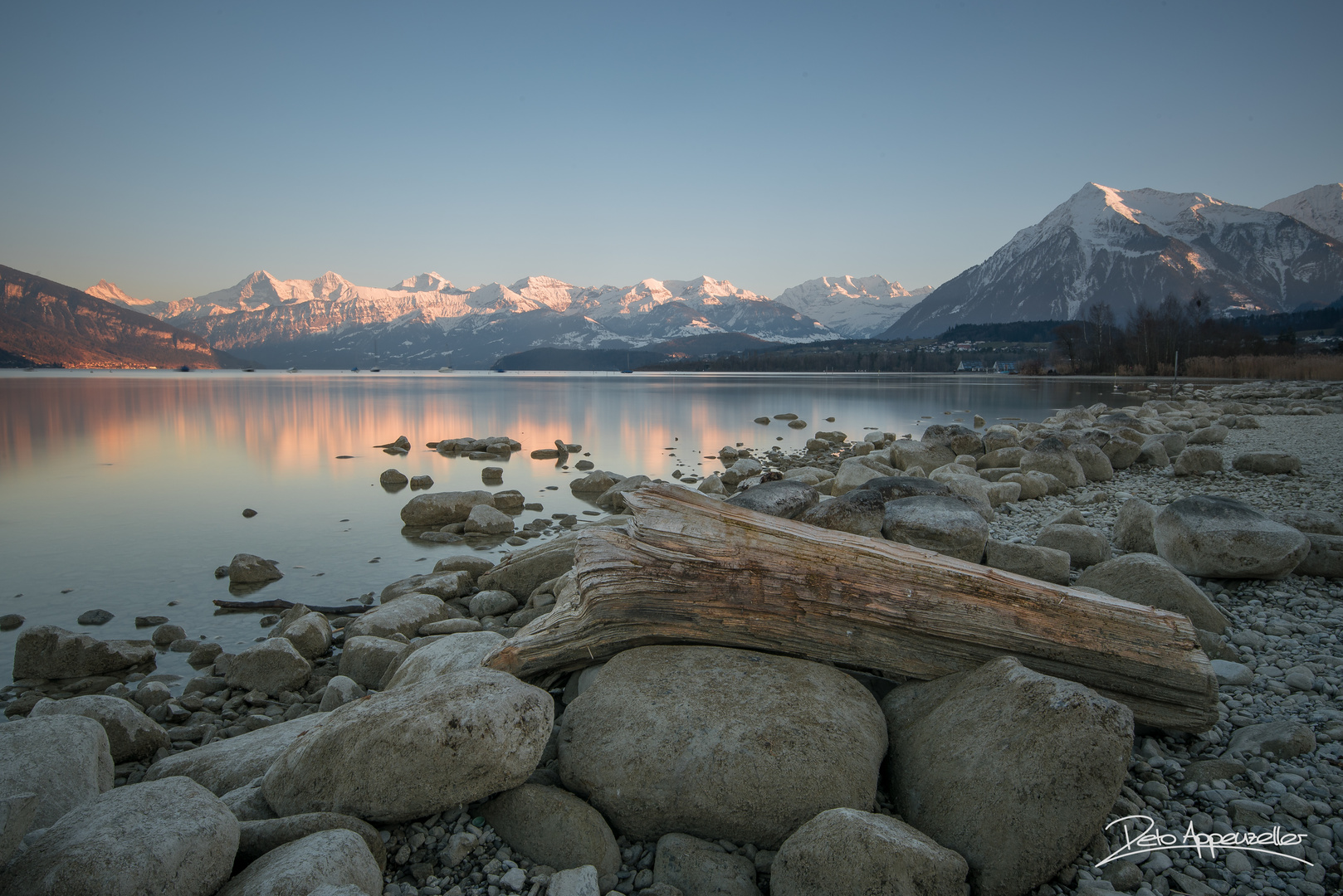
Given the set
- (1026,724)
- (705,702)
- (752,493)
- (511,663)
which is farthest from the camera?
(752,493)

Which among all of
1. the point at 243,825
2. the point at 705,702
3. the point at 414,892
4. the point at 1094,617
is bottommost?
the point at 414,892

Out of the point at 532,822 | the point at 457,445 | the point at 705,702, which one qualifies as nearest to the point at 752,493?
the point at 705,702

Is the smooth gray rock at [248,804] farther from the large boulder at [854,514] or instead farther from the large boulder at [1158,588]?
the large boulder at [1158,588]

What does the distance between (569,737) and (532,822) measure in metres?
0.53

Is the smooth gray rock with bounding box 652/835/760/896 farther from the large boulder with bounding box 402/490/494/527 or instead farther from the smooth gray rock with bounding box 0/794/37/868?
the large boulder with bounding box 402/490/494/527

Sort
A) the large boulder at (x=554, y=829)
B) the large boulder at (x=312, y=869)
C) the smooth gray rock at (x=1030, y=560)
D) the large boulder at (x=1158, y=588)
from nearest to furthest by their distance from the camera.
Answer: the large boulder at (x=312, y=869)
the large boulder at (x=554, y=829)
the large boulder at (x=1158, y=588)
the smooth gray rock at (x=1030, y=560)

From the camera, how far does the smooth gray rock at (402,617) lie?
24.0 feet

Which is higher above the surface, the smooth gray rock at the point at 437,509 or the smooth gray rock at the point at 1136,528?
the smooth gray rock at the point at 1136,528

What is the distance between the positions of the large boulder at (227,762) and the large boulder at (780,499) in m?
5.01

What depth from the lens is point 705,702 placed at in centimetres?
402

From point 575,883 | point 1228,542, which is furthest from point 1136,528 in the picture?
point 575,883

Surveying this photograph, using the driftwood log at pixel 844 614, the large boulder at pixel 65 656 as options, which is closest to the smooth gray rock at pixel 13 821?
the driftwood log at pixel 844 614

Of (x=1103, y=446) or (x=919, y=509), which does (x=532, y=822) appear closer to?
(x=919, y=509)

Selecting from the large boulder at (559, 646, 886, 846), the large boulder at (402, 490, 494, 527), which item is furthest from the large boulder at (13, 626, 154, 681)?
the large boulder at (402, 490, 494, 527)
